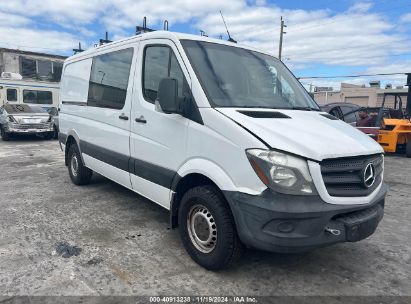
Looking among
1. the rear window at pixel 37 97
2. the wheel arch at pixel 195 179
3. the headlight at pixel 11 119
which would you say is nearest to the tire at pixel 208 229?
the wheel arch at pixel 195 179

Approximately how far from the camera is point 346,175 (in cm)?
308

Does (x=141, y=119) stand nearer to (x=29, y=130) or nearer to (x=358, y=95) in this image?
(x=29, y=130)

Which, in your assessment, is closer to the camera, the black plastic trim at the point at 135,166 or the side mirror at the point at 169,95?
the side mirror at the point at 169,95

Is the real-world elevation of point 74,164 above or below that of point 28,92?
below

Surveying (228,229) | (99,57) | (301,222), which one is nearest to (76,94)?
(99,57)

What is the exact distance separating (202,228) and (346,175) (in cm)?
140

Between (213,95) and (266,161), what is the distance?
98cm

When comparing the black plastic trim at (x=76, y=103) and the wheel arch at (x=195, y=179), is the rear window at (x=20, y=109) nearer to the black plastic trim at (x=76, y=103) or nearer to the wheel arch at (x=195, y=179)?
the black plastic trim at (x=76, y=103)

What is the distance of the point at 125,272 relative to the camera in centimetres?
342

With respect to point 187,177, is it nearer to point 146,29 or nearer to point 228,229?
point 228,229

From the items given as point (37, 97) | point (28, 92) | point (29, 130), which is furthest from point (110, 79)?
point (37, 97)

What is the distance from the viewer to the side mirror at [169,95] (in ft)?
11.1

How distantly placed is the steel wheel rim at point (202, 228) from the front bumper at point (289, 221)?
0.38 meters

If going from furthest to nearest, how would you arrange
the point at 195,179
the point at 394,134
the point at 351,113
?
1. the point at 351,113
2. the point at 394,134
3. the point at 195,179
